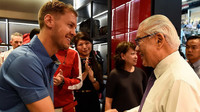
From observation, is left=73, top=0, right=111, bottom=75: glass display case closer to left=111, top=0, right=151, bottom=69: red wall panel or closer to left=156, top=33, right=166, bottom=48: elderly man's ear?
left=111, top=0, right=151, bottom=69: red wall panel

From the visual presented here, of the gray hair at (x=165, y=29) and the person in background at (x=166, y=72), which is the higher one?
the gray hair at (x=165, y=29)

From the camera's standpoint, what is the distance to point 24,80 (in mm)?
764

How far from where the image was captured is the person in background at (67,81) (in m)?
1.71

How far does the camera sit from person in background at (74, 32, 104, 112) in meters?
2.11

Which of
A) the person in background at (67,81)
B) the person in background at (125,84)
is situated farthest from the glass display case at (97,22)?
the person in background at (67,81)

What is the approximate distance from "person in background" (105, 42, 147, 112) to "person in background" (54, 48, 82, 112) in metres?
0.45

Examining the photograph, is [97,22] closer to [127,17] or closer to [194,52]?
[127,17]

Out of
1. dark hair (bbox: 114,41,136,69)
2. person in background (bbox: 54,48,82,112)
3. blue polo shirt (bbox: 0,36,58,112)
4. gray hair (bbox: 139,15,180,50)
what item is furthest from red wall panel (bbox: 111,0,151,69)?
blue polo shirt (bbox: 0,36,58,112)

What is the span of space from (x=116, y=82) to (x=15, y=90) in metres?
1.34

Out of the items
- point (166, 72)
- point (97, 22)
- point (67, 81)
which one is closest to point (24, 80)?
point (166, 72)

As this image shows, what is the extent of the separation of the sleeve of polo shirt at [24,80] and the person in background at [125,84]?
1.28 metres

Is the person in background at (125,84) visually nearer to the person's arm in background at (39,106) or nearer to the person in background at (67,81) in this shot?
A: the person in background at (67,81)

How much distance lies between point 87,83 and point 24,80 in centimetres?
143

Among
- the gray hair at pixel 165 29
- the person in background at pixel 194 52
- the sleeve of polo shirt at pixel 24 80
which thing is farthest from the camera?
the person in background at pixel 194 52
